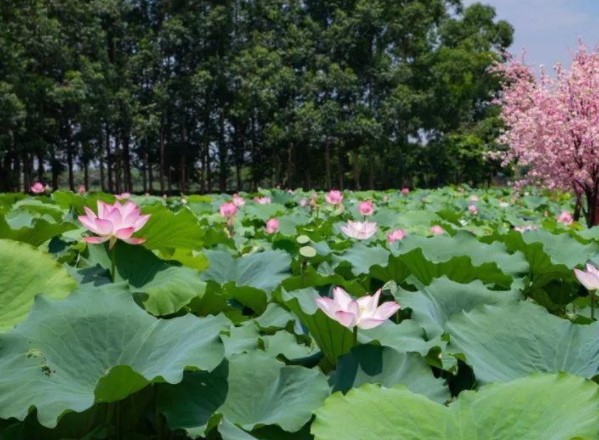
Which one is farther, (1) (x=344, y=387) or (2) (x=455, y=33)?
(2) (x=455, y=33)

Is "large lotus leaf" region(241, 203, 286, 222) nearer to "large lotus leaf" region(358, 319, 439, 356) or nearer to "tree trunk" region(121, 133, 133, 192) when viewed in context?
"large lotus leaf" region(358, 319, 439, 356)

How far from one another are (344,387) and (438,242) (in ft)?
4.30

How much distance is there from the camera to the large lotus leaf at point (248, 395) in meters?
0.92

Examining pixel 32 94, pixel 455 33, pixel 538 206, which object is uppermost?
pixel 455 33

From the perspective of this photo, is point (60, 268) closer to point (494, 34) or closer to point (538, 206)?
point (538, 206)

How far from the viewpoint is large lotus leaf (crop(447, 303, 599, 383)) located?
3.58 ft

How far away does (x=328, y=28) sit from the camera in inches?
1241

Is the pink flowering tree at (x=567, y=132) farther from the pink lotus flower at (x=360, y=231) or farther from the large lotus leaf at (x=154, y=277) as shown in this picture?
the large lotus leaf at (x=154, y=277)

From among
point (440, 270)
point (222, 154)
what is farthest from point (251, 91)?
point (440, 270)

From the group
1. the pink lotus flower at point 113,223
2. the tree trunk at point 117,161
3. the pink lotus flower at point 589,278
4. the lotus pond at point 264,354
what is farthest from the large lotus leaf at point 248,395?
the tree trunk at point 117,161

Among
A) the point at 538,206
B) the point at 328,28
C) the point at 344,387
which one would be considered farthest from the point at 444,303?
the point at 328,28

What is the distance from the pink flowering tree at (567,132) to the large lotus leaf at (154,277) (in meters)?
→ 5.38

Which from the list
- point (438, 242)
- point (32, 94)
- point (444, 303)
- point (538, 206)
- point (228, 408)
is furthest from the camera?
point (32, 94)

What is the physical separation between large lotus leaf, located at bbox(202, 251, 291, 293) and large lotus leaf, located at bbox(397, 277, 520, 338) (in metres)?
0.44
